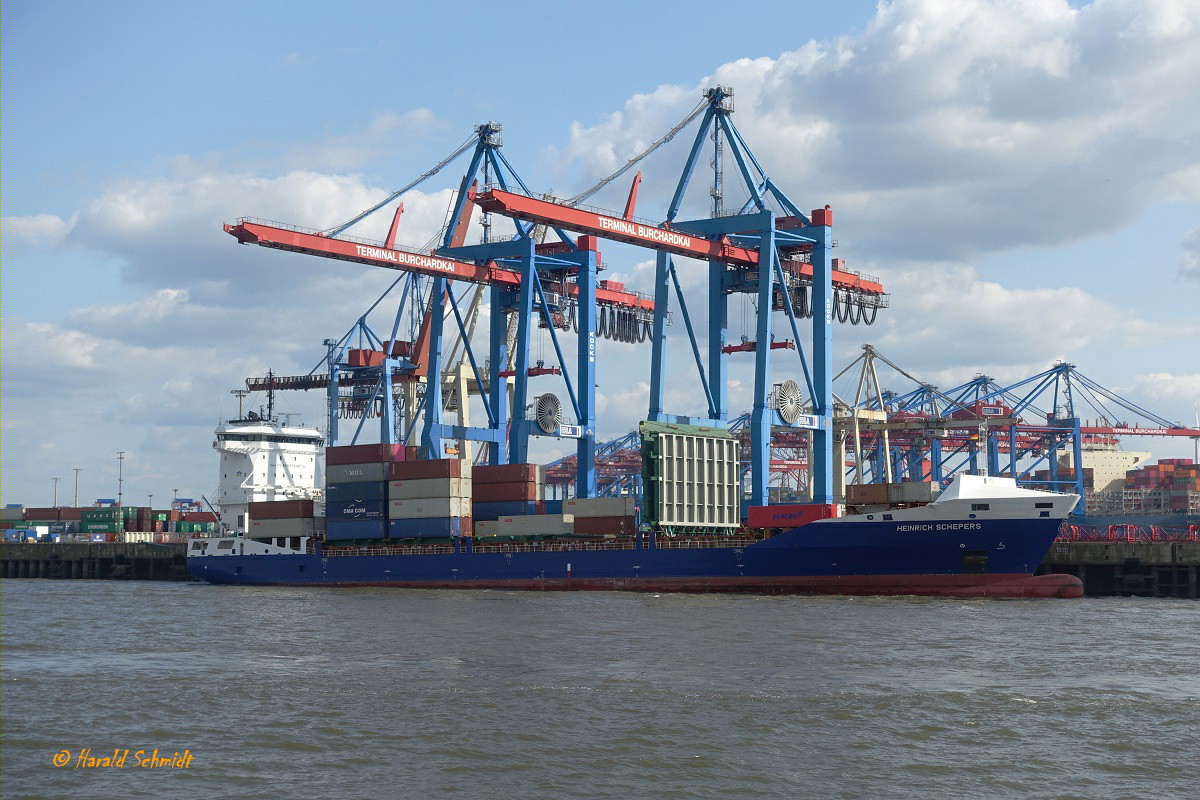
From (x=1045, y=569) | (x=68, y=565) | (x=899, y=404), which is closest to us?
(x=1045, y=569)

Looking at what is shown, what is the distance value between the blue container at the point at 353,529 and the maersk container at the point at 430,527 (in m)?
0.67

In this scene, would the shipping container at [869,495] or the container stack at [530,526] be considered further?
the container stack at [530,526]

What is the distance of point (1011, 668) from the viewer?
24812mm

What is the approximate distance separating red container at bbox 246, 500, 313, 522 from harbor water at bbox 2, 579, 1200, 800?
20756mm

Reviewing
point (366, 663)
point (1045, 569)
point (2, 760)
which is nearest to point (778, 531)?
point (1045, 569)

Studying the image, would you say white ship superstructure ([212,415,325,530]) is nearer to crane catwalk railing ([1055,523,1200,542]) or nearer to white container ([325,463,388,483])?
white container ([325,463,388,483])

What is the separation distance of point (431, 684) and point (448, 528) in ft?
89.6

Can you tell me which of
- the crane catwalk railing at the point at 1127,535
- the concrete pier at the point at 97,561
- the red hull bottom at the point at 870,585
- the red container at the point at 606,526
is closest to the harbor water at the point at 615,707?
the red hull bottom at the point at 870,585

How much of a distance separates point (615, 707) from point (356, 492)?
34.5 meters

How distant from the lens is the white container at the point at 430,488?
50.2 m

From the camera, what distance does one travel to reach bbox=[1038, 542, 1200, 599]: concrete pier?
49.4 m

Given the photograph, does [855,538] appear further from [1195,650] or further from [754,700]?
[754,700]

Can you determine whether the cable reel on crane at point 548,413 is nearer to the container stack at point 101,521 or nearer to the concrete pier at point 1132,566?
the concrete pier at point 1132,566

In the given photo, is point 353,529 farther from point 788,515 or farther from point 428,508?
point 788,515
